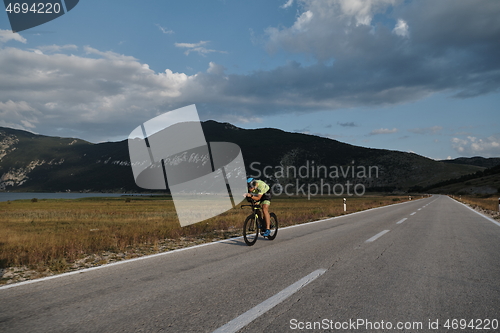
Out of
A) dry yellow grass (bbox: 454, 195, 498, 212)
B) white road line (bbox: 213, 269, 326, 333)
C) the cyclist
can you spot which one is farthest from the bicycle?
dry yellow grass (bbox: 454, 195, 498, 212)

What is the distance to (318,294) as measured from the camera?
420 centimetres

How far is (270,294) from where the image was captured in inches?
165

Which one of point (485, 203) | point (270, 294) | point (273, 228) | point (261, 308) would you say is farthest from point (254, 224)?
point (485, 203)

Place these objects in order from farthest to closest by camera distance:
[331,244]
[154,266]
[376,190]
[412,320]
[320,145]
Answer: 1. [320,145]
2. [376,190]
3. [331,244]
4. [154,266]
5. [412,320]

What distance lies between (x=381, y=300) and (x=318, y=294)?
31.0 inches

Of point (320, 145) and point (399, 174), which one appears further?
point (320, 145)

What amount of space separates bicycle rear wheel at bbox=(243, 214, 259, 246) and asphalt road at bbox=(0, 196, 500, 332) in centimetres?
122

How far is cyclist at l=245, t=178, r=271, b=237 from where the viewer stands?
28.7ft

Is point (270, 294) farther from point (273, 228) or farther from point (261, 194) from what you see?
point (273, 228)

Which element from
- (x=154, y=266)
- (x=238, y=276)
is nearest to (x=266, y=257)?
(x=238, y=276)

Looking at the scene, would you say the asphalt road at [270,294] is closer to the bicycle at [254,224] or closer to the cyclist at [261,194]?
the bicycle at [254,224]

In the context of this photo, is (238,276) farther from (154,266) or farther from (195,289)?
(154,266)

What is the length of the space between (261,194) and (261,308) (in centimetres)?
525

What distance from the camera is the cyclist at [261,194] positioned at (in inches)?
345
